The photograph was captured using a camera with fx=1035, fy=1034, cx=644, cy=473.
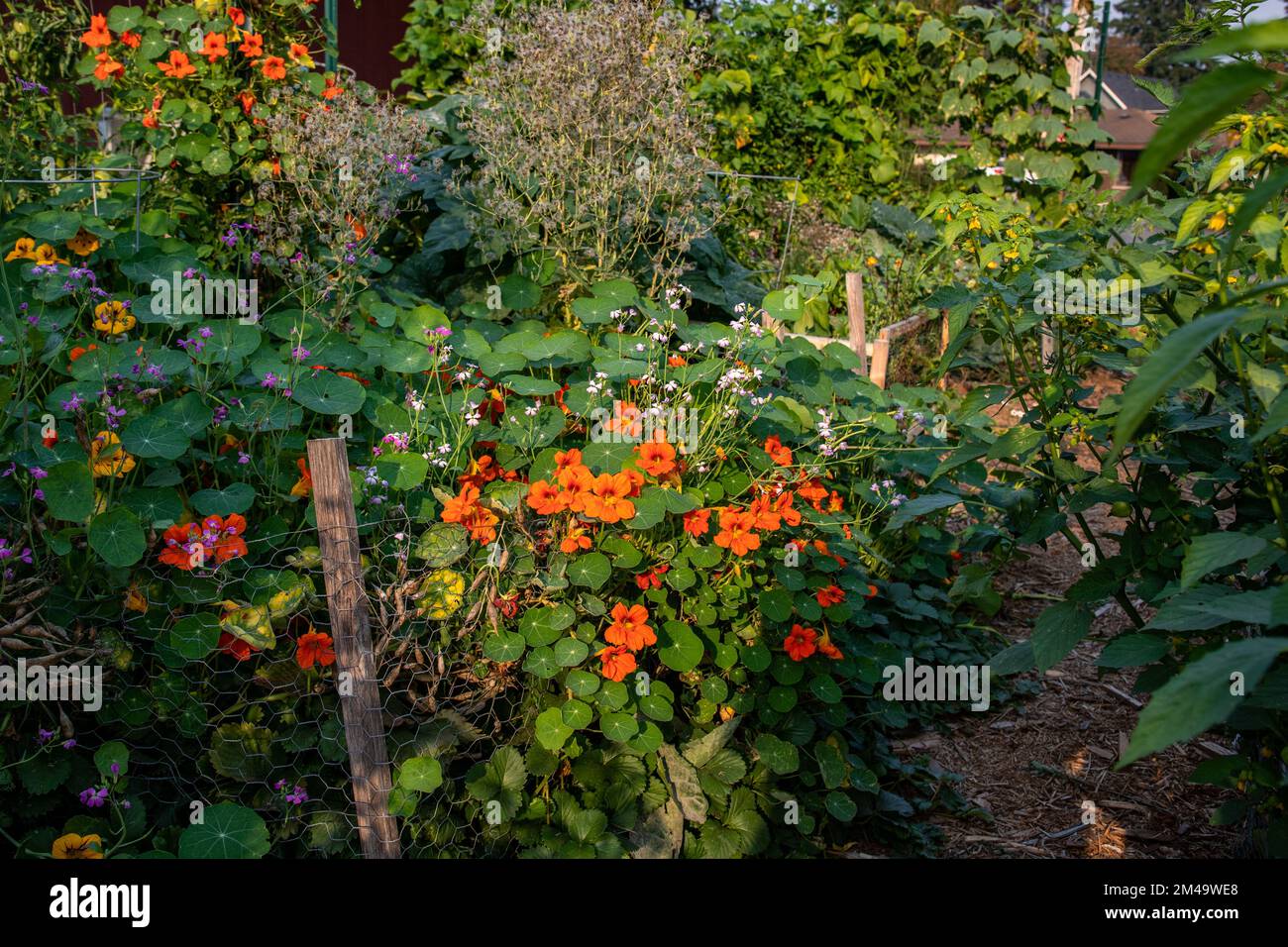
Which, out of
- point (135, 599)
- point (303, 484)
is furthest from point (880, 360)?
point (135, 599)

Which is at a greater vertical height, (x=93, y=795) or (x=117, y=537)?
(x=117, y=537)

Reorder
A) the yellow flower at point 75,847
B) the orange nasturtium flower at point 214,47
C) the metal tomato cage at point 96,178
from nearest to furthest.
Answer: the yellow flower at point 75,847
the metal tomato cage at point 96,178
the orange nasturtium flower at point 214,47

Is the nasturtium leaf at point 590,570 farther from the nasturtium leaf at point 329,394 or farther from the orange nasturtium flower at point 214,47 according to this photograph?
the orange nasturtium flower at point 214,47

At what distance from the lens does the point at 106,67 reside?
134 inches

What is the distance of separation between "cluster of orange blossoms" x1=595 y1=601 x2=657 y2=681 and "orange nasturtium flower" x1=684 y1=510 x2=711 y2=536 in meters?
0.24

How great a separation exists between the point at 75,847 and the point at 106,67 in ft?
8.65

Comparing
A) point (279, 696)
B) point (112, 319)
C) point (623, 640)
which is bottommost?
point (279, 696)

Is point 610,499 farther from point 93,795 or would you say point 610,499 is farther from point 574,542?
point 93,795

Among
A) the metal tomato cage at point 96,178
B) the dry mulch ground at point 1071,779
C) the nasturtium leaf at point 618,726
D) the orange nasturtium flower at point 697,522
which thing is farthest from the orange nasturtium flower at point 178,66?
the dry mulch ground at point 1071,779

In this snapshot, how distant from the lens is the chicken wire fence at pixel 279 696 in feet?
6.63

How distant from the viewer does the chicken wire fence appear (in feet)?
6.63
